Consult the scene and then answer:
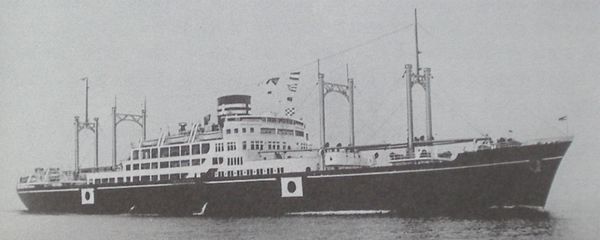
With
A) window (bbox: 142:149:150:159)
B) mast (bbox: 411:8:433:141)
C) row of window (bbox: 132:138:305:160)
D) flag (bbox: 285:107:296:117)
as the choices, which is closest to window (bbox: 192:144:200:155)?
row of window (bbox: 132:138:305:160)

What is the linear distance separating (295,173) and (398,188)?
4270 mm

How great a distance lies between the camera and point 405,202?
24672 mm

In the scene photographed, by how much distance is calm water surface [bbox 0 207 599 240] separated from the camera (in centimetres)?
1889

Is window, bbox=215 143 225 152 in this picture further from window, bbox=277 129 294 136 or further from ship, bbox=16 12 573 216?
window, bbox=277 129 294 136

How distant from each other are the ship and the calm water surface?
1.06m

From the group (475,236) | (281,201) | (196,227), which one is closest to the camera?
(475,236)

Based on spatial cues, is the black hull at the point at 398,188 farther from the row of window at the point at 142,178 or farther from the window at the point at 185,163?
the window at the point at 185,163

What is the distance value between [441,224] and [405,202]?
3641mm

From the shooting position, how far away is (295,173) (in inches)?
1063

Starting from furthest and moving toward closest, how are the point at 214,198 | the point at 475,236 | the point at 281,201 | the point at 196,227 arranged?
the point at 214,198 → the point at 281,201 → the point at 196,227 → the point at 475,236

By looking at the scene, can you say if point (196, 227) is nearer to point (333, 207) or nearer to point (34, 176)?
point (333, 207)

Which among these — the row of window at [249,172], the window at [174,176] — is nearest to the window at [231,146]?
the row of window at [249,172]

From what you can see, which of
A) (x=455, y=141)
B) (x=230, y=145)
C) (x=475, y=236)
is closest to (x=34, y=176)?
(x=230, y=145)

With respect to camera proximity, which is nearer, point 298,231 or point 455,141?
point 298,231
